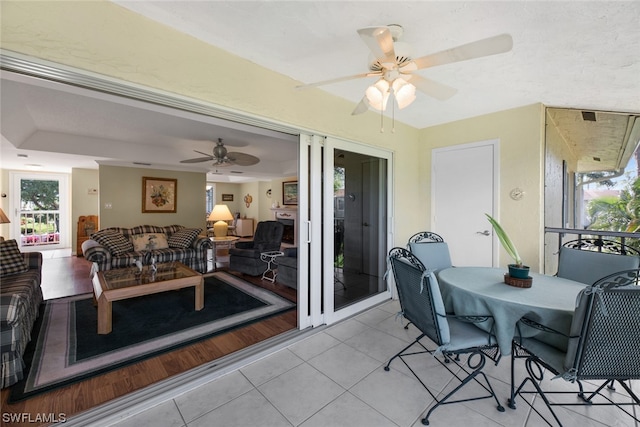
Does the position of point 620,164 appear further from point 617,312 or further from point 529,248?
point 617,312

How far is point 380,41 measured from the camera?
53.6 inches

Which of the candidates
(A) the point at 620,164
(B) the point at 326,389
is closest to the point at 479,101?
(B) the point at 326,389

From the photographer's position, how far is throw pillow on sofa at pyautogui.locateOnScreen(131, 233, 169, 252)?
195 inches

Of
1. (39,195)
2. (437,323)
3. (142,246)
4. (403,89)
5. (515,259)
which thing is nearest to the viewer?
(437,323)

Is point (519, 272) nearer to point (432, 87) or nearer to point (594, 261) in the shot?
point (594, 261)

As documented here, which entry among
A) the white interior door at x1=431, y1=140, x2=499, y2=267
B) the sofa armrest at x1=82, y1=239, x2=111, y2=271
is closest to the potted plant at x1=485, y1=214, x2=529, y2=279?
the white interior door at x1=431, y1=140, x2=499, y2=267

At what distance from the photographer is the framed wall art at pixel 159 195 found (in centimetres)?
634

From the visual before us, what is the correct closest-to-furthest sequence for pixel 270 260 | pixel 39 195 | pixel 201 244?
pixel 270 260, pixel 201 244, pixel 39 195

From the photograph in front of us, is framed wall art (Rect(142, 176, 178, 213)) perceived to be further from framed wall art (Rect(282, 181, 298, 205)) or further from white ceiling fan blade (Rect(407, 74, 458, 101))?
white ceiling fan blade (Rect(407, 74, 458, 101))

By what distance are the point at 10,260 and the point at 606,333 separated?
534 centimetres

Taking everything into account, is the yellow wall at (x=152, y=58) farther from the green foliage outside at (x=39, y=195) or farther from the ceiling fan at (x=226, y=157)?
the green foliage outside at (x=39, y=195)

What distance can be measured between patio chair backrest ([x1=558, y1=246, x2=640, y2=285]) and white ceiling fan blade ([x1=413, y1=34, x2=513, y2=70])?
197cm

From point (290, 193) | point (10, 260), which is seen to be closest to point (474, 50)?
point (10, 260)

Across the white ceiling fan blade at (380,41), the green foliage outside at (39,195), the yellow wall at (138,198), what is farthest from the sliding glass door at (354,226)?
the green foliage outside at (39,195)
